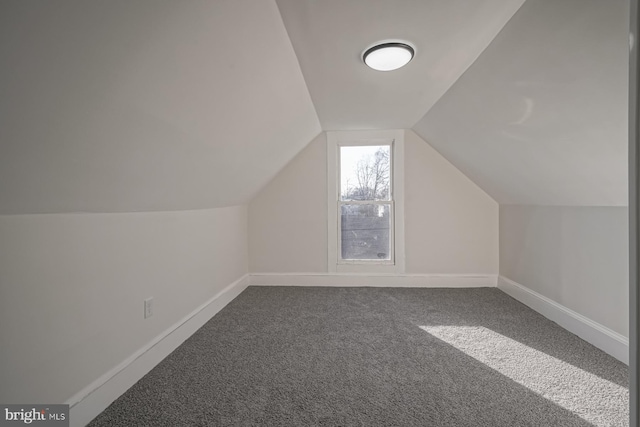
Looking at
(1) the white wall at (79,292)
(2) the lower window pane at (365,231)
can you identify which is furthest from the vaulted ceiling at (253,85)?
(2) the lower window pane at (365,231)

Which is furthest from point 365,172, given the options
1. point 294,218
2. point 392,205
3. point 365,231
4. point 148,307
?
point 148,307

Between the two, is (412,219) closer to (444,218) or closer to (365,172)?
(444,218)

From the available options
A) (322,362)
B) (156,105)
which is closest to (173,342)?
(322,362)

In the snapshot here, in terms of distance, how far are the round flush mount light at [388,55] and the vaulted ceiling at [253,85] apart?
59 millimetres

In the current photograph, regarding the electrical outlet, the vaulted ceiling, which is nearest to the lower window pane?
the vaulted ceiling

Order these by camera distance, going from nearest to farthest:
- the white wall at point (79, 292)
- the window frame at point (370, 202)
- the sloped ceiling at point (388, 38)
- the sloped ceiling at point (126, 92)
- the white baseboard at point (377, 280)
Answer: the sloped ceiling at point (126, 92) < the white wall at point (79, 292) < the sloped ceiling at point (388, 38) < the white baseboard at point (377, 280) < the window frame at point (370, 202)

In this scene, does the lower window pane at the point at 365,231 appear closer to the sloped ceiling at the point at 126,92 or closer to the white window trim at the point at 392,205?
the white window trim at the point at 392,205

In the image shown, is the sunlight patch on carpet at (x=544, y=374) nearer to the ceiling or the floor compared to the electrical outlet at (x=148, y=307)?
nearer to the floor

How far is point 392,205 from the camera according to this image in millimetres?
3973

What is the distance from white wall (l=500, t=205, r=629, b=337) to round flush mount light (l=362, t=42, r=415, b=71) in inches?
66.5

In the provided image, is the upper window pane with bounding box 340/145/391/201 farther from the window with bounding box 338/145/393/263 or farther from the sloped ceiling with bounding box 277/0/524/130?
the sloped ceiling with bounding box 277/0/524/130

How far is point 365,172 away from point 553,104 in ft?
7.92

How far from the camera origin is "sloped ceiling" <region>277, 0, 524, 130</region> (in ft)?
4.78

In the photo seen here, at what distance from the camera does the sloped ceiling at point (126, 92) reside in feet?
2.82
